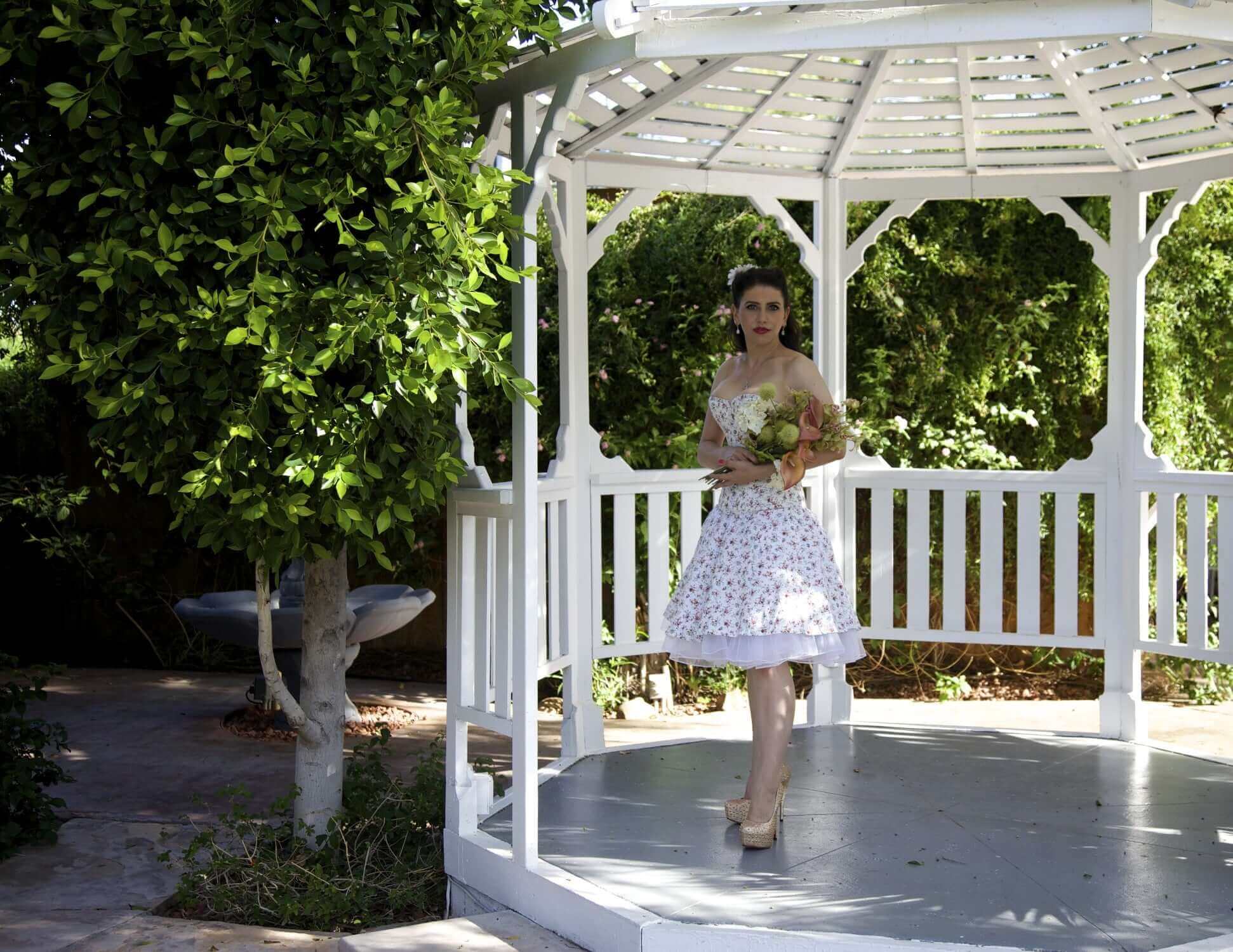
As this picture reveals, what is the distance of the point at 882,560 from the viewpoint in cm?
565

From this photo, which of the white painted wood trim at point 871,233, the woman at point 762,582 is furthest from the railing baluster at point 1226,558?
the woman at point 762,582

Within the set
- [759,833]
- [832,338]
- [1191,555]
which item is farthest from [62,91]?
[1191,555]

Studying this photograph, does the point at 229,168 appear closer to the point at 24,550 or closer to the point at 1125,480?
the point at 1125,480

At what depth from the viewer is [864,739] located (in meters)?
5.21

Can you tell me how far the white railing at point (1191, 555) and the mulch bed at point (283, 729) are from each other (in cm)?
334

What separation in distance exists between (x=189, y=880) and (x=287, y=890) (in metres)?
0.30

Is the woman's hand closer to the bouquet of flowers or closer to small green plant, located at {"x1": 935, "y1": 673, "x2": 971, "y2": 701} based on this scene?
the bouquet of flowers

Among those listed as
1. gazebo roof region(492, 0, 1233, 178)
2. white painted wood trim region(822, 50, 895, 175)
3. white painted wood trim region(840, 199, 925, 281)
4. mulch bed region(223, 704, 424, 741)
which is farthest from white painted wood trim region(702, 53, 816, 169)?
mulch bed region(223, 704, 424, 741)

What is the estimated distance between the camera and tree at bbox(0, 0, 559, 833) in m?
3.13

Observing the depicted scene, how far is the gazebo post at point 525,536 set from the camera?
3.54m

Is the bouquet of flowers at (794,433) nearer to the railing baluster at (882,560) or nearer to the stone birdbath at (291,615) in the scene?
the railing baluster at (882,560)

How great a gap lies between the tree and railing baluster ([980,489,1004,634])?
2757 mm

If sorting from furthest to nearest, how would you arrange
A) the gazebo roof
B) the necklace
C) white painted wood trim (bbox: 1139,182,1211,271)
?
white painted wood trim (bbox: 1139,182,1211,271), the gazebo roof, the necklace

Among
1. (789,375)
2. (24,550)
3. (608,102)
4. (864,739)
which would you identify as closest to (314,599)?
(789,375)
